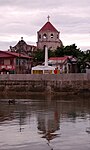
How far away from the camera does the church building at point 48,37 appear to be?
111 m

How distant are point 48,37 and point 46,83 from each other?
176 ft

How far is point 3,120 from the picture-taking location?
28.2 m

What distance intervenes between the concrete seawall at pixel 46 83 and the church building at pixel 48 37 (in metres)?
51.2

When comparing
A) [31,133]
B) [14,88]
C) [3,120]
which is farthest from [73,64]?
[31,133]

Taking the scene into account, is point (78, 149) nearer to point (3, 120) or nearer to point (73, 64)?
point (3, 120)

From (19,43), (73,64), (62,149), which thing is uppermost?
(19,43)

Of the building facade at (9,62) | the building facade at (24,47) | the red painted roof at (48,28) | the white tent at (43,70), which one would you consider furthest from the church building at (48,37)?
the white tent at (43,70)

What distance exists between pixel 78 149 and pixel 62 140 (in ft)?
7.50

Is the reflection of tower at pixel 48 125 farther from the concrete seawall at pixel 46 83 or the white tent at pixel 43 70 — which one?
A: the white tent at pixel 43 70

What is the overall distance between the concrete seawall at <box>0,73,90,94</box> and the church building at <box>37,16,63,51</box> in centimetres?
5123

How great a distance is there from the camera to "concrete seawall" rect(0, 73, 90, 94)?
5734 cm

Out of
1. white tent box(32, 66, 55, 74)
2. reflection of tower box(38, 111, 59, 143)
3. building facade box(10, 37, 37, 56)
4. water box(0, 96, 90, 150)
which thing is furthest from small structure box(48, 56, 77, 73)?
reflection of tower box(38, 111, 59, 143)

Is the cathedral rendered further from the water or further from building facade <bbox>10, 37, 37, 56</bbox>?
the water

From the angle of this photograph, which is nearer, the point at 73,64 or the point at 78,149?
the point at 78,149
